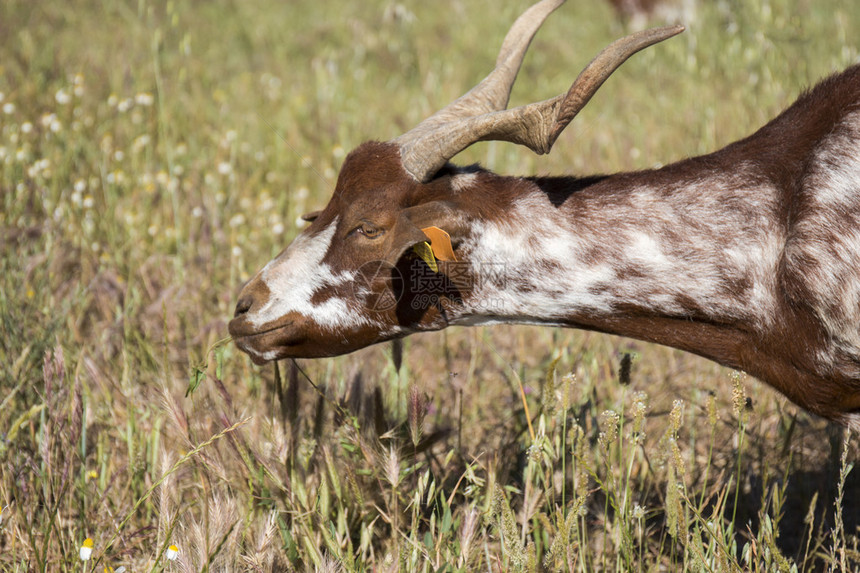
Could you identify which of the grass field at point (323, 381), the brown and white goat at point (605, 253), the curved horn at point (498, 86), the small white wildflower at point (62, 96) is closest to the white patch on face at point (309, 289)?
the brown and white goat at point (605, 253)

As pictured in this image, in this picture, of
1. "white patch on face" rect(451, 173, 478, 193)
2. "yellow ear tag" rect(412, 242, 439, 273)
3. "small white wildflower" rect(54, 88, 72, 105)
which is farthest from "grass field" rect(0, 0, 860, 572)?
"white patch on face" rect(451, 173, 478, 193)

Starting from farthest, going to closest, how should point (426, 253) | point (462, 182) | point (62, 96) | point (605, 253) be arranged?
point (62, 96) → point (462, 182) → point (605, 253) → point (426, 253)

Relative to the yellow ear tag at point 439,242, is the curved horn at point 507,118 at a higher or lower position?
higher

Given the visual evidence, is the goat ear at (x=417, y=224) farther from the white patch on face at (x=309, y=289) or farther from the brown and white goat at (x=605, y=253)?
the white patch on face at (x=309, y=289)

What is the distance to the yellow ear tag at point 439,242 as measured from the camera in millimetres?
2818

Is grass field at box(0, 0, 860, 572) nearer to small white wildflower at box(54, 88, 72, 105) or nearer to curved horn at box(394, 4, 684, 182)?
small white wildflower at box(54, 88, 72, 105)

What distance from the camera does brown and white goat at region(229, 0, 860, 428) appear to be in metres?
2.71

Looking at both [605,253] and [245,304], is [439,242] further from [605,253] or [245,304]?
[245,304]

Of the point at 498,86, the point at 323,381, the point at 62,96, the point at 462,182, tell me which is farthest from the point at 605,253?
the point at 62,96

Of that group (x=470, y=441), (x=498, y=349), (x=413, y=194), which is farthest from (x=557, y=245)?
(x=498, y=349)

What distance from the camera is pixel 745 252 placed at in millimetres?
2871

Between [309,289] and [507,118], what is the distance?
3.31 ft

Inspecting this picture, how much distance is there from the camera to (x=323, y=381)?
412 centimetres

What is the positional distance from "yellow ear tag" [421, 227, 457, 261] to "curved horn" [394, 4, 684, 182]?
0.97ft
